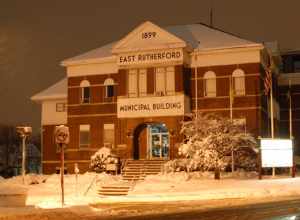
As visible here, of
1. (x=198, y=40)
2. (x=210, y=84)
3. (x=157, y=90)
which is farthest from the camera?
(x=198, y=40)

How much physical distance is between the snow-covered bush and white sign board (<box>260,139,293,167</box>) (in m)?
13.6

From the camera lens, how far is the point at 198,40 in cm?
4881

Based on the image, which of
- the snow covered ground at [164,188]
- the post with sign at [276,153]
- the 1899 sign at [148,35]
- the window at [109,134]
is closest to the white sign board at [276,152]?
the post with sign at [276,153]

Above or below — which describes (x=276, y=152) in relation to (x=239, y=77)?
below

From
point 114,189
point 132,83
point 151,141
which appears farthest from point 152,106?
point 114,189

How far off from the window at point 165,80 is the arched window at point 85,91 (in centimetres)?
680

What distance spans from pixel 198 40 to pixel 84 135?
1197cm

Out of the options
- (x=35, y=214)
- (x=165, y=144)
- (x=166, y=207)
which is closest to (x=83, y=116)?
(x=165, y=144)

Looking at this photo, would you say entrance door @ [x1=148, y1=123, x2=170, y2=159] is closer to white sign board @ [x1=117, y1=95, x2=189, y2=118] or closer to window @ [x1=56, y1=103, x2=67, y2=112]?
white sign board @ [x1=117, y1=95, x2=189, y2=118]

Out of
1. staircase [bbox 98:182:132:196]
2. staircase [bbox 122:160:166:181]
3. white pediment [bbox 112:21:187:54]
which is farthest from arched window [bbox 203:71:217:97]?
staircase [bbox 98:182:132:196]

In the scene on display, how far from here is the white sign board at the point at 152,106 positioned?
44.8 metres

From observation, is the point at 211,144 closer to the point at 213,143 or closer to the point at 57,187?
the point at 213,143

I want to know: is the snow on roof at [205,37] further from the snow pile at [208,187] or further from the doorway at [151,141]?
the snow pile at [208,187]

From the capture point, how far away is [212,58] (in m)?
46.1
